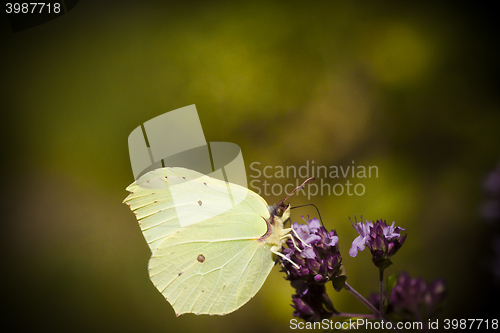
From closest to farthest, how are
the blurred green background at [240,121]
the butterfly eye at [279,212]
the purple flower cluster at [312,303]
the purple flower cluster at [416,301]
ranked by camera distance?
1. the purple flower cluster at [416,301]
2. the purple flower cluster at [312,303]
3. the butterfly eye at [279,212]
4. the blurred green background at [240,121]

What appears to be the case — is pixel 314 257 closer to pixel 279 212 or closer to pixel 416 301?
pixel 279 212

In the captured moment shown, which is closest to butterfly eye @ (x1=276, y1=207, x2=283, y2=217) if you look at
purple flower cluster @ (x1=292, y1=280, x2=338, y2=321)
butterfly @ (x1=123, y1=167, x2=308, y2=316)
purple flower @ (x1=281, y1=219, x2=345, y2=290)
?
butterfly @ (x1=123, y1=167, x2=308, y2=316)

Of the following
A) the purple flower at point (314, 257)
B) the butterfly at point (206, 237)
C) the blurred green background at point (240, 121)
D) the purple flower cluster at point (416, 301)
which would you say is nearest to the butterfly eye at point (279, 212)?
the butterfly at point (206, 237)

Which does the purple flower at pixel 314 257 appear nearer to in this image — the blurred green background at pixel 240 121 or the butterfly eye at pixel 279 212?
the butterfly eye at pixel 279 212

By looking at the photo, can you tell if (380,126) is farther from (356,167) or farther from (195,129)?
(195,129)

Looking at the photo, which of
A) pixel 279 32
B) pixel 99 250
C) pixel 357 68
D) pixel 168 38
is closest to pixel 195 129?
pixel 168 38
